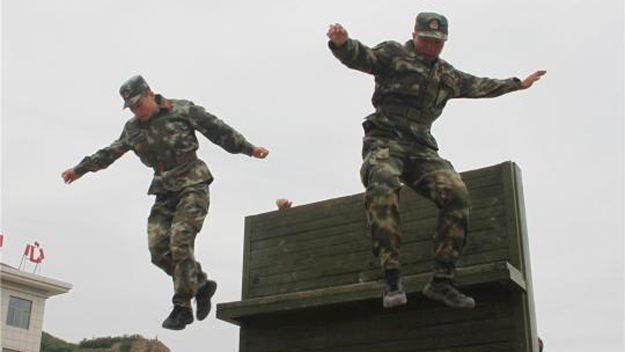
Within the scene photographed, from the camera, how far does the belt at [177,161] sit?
7.94 meters

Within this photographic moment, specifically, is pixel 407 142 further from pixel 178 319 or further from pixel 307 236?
pixel 307 236

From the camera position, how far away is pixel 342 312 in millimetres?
9555

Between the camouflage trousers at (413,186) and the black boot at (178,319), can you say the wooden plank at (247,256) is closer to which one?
the black boot at (178,319)

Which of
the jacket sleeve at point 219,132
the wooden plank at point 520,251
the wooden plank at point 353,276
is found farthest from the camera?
the wooden plank at point 353,276

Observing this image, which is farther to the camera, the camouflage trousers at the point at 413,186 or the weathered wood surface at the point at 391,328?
the weathered wood surface at the point at 391,328

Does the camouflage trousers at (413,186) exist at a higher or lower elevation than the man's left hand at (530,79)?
lower

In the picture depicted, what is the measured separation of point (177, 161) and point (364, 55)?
2238 mm

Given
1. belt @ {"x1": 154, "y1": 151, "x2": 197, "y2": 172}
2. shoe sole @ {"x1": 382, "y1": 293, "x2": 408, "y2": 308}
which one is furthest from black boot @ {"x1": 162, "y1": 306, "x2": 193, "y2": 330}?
shoe sole @ {"x1": 382, "y1": 293, "x2": 408, "y2": 308}

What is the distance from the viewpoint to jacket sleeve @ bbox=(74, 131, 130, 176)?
834cm

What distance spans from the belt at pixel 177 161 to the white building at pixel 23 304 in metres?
39.7

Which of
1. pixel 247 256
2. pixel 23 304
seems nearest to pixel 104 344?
pixel 23 304

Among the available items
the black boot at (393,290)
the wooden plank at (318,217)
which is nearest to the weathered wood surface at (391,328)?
the wooden plank at (318,217)

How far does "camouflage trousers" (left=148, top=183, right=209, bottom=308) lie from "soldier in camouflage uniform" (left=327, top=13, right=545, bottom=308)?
1.71 metres

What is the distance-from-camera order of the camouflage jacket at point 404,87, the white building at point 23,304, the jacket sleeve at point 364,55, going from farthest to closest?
the white building at point 23,304
the camouflage jacket at point 404,87
the jacket sleeve at point 364,55
